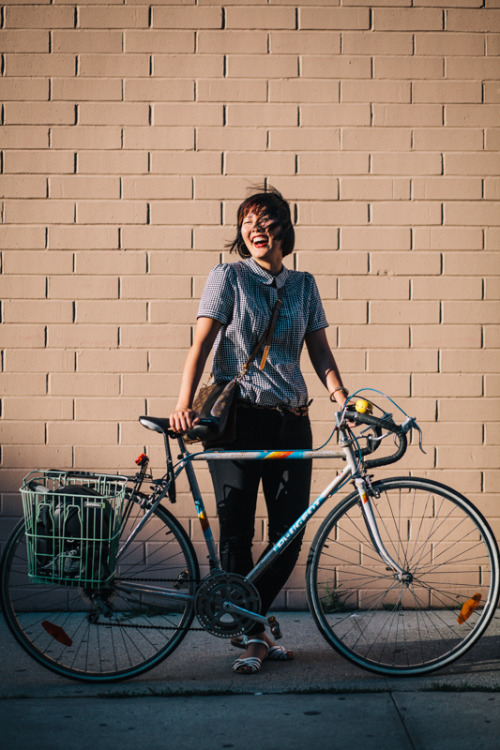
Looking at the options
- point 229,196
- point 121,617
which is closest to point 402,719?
point 121,617

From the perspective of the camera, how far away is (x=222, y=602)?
3.30 m

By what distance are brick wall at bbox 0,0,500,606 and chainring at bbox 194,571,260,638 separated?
46.3 inches

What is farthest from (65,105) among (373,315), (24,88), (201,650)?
(201,650)

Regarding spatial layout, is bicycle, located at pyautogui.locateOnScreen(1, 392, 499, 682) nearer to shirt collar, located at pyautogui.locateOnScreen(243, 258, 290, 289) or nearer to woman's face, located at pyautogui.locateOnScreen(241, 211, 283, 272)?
shirt collar, located at pyautogui.locateOnScreen(243, 258, 290, 289)

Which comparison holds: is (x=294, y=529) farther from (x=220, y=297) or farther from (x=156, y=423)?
(x=220, y=297)

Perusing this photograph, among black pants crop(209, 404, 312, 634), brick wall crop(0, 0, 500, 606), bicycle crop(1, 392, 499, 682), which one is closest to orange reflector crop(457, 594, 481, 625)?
bicycle crop(1, 392, 499, 682)

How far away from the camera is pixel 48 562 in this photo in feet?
10.5

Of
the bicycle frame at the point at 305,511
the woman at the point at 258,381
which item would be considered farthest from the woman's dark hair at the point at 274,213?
the bicycle frame at the point at 305,511

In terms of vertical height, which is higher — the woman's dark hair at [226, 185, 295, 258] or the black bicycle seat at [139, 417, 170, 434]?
the woman's dark hair at [226, 185, 295, 258]

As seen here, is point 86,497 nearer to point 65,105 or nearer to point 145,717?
point 145,717

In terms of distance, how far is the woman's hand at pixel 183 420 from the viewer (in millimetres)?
3219

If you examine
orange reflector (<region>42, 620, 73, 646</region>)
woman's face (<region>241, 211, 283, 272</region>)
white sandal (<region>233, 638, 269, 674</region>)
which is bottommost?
white sandal (<region>233, 638, 269, 674</region>)

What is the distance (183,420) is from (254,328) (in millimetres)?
518

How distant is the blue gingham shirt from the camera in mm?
3410
